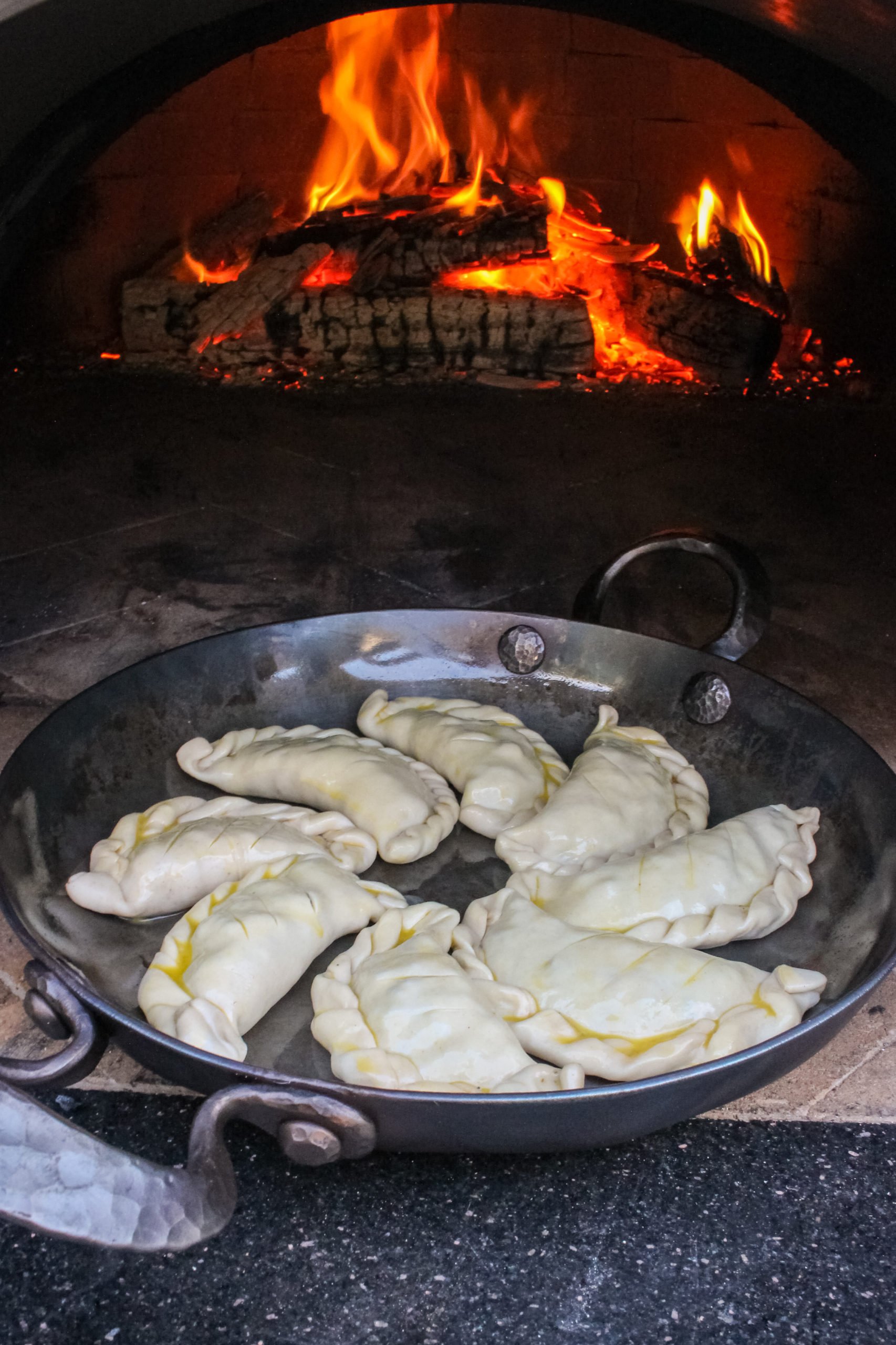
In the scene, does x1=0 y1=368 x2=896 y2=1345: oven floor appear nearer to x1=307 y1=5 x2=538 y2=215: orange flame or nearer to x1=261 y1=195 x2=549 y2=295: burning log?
x1=261 y1=195 x2=549 y2=295: burning log

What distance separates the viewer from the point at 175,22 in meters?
2.96

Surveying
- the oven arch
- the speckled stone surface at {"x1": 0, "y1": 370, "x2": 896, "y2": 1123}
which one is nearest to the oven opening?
the speckled stone surface at {"x1": 0, "y1": 370, "x2": 896, "y2": 1123}

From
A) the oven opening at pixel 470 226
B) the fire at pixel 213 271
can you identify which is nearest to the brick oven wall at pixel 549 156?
the oven opening at pixel 470 226

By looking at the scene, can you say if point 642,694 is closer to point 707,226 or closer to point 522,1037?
point 522,1037

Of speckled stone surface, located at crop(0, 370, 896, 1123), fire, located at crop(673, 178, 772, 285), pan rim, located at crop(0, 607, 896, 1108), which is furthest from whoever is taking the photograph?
fire, located at crop(673, 178, 772, 285)

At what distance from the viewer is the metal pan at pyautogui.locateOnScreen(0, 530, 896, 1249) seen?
1.34 m

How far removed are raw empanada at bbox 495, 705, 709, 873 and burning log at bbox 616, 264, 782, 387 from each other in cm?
365

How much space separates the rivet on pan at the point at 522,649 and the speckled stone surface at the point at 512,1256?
1.14 meters

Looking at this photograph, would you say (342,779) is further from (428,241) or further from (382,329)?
(428,241)

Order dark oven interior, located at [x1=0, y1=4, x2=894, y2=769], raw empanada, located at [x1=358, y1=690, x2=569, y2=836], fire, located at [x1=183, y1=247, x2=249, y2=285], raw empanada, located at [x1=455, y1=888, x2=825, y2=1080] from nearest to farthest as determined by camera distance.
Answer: raw empanada, located at [x1=455, y1=888, x2=825, y2=1080], raw empanada, located at [x1=358, y1=690, x2=569, y2=836], dark oven interior, located at [x1=0, y1=4, x2=894, y2=769], fire, located at [x1=183, y1=247, x2=249, y2=285]

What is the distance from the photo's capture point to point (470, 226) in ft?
18.8

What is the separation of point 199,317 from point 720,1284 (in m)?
5.11

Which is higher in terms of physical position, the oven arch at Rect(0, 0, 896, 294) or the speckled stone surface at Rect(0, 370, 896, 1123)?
the oven arch at Rect(0, 0, 896, 294)

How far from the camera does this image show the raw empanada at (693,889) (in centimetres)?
206
